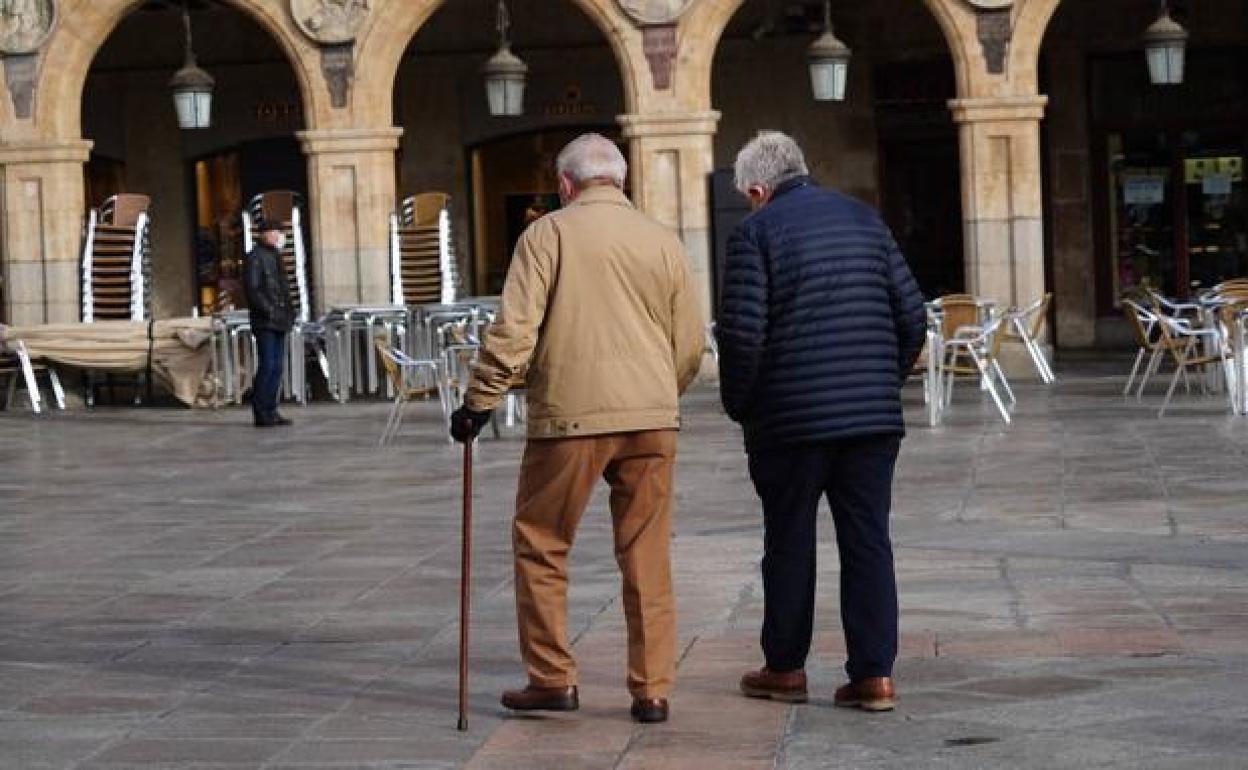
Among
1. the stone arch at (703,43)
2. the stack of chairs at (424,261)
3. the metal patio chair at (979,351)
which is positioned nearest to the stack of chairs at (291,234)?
the stack of chairs at (424,261)

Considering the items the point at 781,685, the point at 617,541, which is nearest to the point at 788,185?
the point at 617,541

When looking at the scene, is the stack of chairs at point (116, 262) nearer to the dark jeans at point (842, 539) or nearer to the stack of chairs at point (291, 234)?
the stack of chairs at point (291, 234)

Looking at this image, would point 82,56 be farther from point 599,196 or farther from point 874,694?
point 874,694

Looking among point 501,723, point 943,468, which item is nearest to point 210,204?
point 943,468

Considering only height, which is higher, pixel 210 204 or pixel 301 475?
pixel 210 204

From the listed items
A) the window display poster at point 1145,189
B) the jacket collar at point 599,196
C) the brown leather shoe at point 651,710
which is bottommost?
the brown leather shoe at point 651,710

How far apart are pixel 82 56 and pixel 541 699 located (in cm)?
1823

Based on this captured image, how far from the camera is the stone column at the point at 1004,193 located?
23.8 metres

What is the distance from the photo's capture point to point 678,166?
24172 millimetres

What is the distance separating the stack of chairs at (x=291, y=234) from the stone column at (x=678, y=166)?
329cm

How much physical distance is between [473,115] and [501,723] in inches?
824

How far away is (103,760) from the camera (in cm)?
729

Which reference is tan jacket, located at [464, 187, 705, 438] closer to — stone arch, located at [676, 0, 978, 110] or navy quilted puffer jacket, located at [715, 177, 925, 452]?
navy quilted puffer jacket, located at [715, 177, 925, 452]

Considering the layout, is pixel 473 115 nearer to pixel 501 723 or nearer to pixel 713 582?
pixel 713 582
